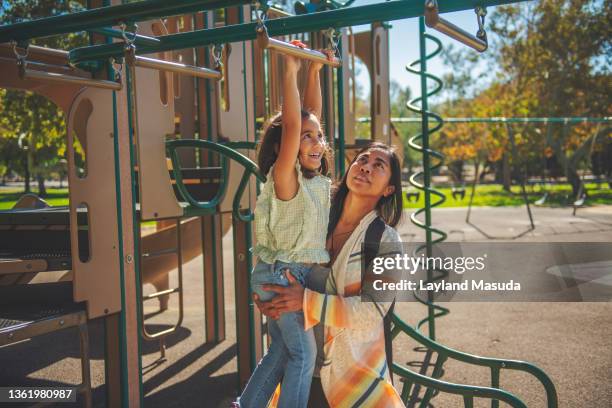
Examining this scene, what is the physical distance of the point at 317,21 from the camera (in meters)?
1.80

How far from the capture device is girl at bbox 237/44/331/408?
1808 mm

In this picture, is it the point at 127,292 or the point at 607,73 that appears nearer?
the point at 127,292

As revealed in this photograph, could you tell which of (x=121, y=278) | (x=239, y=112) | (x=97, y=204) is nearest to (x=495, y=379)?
(x=121, y=278)

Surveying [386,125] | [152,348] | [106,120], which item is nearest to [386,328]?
[106,120]

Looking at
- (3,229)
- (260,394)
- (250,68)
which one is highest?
(250,68)

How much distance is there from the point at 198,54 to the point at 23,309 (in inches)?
89.2

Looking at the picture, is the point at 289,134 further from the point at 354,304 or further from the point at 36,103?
the point at 36,103

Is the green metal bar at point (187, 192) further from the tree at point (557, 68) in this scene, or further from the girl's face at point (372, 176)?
the tree at point (557, 68)

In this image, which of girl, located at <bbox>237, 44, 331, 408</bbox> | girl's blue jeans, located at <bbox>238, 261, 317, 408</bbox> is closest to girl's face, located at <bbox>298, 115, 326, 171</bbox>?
girl, located at <bbox>237, 44, 331, 408</bbox>

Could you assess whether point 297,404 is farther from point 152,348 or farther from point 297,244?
point 152,348

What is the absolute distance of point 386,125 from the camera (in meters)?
5.65

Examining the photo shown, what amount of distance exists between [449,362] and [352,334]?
2.55 m

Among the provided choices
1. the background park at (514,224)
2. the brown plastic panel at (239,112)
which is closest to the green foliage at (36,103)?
the background park at (514,224)

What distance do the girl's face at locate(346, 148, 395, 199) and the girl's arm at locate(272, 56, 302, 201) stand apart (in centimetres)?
20
